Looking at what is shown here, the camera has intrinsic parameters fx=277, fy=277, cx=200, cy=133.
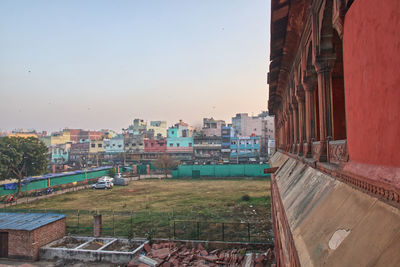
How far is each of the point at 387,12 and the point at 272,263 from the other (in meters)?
11.8

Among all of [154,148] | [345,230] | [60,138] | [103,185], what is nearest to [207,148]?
[154,148]

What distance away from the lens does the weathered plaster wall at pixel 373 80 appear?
176 centimetres

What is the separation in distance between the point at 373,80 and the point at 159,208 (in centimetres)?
2348

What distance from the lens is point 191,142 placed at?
211 ft

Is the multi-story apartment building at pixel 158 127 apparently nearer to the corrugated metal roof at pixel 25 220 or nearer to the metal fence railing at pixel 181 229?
the metal fence railing at pixel 181 229

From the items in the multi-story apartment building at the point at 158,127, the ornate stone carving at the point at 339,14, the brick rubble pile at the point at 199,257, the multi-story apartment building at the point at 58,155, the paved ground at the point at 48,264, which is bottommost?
the paved ground at the point at 48,264

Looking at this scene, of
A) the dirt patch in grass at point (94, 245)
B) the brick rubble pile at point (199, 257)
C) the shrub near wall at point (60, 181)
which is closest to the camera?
the brick rubble pile at point (199, 257)

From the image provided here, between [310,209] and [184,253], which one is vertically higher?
[310,209]

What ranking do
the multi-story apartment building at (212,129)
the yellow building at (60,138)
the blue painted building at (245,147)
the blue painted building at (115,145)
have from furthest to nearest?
the yellow building at (60,138) < the blue painted building at (115,145) < the multi-story apartment building at (212,129) < the blue painted building at (245,147)

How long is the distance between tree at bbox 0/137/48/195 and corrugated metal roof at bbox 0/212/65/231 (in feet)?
51.7

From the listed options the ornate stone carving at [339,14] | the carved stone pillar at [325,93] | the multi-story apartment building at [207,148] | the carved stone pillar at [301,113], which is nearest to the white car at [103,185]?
the multi-story apartment building at [207,148]

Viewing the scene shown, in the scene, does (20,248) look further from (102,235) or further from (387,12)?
(387,12)

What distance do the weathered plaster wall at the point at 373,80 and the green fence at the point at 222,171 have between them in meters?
44.4

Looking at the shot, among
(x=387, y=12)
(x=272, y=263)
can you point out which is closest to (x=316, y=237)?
(x=387, y=12)
